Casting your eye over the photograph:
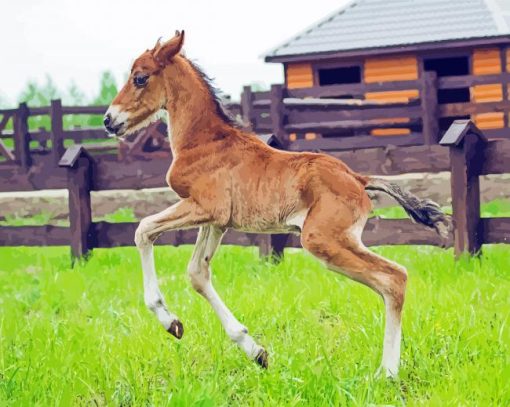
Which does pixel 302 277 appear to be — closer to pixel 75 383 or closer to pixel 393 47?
pixel 75 383

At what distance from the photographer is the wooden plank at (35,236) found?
31.0 feet

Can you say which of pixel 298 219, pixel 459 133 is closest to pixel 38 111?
pixel 459 133

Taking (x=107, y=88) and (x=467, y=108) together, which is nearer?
(x=467, y=108)

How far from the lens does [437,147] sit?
25.7ft

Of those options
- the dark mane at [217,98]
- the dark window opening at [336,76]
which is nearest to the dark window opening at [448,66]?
the dark window opening at [336,76]

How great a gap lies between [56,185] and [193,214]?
5974 mm

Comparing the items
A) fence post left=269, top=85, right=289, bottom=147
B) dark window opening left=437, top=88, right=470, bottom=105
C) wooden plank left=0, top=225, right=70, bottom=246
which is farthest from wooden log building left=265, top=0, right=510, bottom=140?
wooden plank left=0, top=225, right=70, bottom=246

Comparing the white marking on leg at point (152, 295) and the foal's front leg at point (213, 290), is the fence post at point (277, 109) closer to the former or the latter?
the foal's front leg at point (213, 290)

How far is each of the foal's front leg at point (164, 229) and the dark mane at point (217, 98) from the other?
0.47 metres

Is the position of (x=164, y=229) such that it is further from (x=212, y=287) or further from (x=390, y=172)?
(x=390, y=172)

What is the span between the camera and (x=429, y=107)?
14.3m


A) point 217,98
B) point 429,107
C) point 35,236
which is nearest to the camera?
point 217,98

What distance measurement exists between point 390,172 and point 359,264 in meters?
4.19

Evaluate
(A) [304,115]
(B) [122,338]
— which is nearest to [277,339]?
(B) [122,338]
